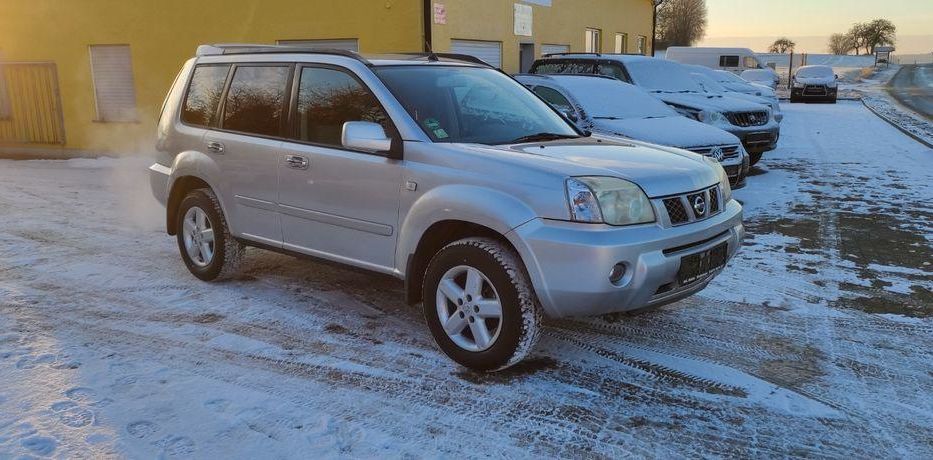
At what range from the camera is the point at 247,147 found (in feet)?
16.8

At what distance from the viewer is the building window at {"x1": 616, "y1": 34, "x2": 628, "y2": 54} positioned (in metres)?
23.9

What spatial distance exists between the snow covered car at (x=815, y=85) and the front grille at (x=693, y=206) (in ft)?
95.5

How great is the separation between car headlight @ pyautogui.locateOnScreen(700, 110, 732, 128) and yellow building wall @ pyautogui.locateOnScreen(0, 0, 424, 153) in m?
4.82

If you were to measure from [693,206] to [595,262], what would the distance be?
86 cm

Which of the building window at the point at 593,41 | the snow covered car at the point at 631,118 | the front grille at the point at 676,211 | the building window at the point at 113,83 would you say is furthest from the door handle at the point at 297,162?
the building window at the point at 593,41

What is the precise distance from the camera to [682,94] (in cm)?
1108

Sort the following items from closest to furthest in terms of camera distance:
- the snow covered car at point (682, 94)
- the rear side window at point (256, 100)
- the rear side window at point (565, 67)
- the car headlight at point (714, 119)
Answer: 1. the rear side window at point (256, 100)
2. the car headlight at point (714, 119)
3. the snow covered car at point (682, 94)
4. the rear side window at point (565, 67)

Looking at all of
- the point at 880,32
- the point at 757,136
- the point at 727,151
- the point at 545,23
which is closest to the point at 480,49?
the point at 545,23

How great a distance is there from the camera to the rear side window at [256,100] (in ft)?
16.4

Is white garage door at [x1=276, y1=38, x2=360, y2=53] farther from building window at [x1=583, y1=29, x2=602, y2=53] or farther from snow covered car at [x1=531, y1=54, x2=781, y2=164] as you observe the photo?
building window at [x1=583, y1=29, x2=602, y2=53]

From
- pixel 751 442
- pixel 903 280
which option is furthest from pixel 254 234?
pixel 903 280

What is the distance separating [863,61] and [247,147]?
9474cm

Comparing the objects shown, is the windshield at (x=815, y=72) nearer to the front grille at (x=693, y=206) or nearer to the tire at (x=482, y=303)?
the front grille at (x=693, y=206)

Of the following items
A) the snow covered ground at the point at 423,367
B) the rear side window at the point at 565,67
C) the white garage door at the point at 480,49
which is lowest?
the snow covered ground at the point at 423,367
